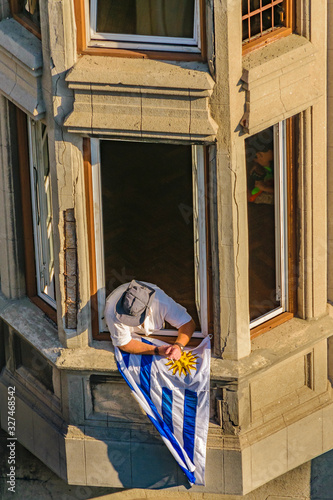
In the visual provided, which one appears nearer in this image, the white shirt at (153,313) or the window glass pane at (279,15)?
the window glass pane at (279,15)

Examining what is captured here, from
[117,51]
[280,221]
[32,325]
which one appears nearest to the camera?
[117,51]

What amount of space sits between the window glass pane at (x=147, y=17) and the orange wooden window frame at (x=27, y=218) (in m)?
2.23

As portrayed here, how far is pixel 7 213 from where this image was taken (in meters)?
17.3

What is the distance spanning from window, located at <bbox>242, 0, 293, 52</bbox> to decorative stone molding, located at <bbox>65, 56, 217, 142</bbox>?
90 cm

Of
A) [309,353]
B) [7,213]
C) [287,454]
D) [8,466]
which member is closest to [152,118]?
[7,213]

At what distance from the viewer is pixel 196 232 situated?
53.0ft

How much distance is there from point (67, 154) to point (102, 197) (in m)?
0.88

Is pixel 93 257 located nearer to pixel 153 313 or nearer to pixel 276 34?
pixel 153 313

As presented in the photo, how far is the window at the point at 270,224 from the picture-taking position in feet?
53.2

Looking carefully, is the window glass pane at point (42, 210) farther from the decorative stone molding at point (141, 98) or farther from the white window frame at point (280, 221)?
the white window frame at point (280, 221)

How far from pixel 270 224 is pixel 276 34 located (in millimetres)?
2752

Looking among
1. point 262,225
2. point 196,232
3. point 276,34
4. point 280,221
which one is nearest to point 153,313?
point 196,232

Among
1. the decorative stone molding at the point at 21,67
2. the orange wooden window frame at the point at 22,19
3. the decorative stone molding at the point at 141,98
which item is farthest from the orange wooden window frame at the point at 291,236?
the orange wooden window frame at the point at 22,19

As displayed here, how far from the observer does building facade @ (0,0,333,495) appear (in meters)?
15.2
